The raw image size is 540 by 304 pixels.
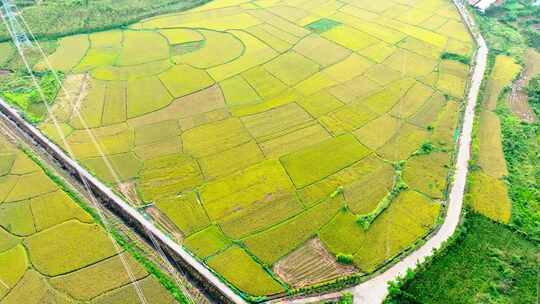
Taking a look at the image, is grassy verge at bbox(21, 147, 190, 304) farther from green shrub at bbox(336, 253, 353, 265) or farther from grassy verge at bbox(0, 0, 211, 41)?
grassy verge at bbox(0, 0, 211, 41)

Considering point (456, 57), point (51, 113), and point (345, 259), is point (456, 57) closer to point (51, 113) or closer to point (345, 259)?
point (345, 259)

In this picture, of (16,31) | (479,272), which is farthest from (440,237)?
(16,31)

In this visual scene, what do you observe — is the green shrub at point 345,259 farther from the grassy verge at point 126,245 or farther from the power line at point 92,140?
the grassy verge at point 126,245

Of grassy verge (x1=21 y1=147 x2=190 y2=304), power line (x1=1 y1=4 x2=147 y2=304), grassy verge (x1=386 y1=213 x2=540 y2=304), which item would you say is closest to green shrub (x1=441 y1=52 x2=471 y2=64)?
grassy verge (x1=386 y1=213 x2=540 y2=304)

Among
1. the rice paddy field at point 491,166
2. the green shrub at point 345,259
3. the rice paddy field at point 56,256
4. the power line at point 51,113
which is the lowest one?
the rice paddy field at point 56,256

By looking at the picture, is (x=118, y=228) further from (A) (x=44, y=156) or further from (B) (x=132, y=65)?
(B) (x=132, y=65)

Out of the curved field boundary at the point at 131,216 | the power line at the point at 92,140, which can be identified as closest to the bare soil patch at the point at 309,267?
the curved field boundary at the point at 131,216

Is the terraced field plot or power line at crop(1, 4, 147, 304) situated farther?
the terraced field plot
